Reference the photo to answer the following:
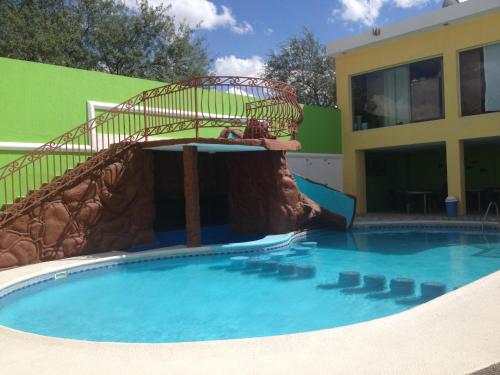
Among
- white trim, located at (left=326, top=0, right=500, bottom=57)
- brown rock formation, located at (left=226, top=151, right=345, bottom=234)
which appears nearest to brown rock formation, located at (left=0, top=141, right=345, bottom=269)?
brown rock formation, located at (left=226, top=151, right=345, bottom=234)

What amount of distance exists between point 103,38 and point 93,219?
18.1m

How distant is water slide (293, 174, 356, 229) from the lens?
14172 millimetres

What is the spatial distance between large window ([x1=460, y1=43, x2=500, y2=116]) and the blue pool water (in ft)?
18.3

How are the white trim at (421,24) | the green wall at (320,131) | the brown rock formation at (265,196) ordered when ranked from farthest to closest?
the green wall at (320,131) → the white trim at (421,24) → the brown rock formation at (265,196)

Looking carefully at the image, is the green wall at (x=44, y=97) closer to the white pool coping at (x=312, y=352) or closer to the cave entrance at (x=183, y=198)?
the cave entrance at (x=183, y=198)

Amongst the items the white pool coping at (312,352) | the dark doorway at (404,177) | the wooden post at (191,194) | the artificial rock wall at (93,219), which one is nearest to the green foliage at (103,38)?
the dark doorway at (404,177)

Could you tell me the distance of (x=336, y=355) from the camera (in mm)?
3578

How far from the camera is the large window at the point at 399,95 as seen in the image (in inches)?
635

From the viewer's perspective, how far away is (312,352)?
3672 millimetres

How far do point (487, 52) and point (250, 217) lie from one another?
29.5 feet

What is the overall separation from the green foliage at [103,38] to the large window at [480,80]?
16.6 metres

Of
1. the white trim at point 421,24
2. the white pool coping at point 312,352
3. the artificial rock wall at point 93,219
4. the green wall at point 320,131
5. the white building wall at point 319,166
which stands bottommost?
the white pool coping at point 312,352

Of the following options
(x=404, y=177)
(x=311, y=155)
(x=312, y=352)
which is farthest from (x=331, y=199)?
(x=312, y=352)

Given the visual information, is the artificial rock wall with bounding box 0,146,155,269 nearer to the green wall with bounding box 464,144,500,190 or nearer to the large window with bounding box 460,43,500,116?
the large window with bounding box 460,43,500,116
